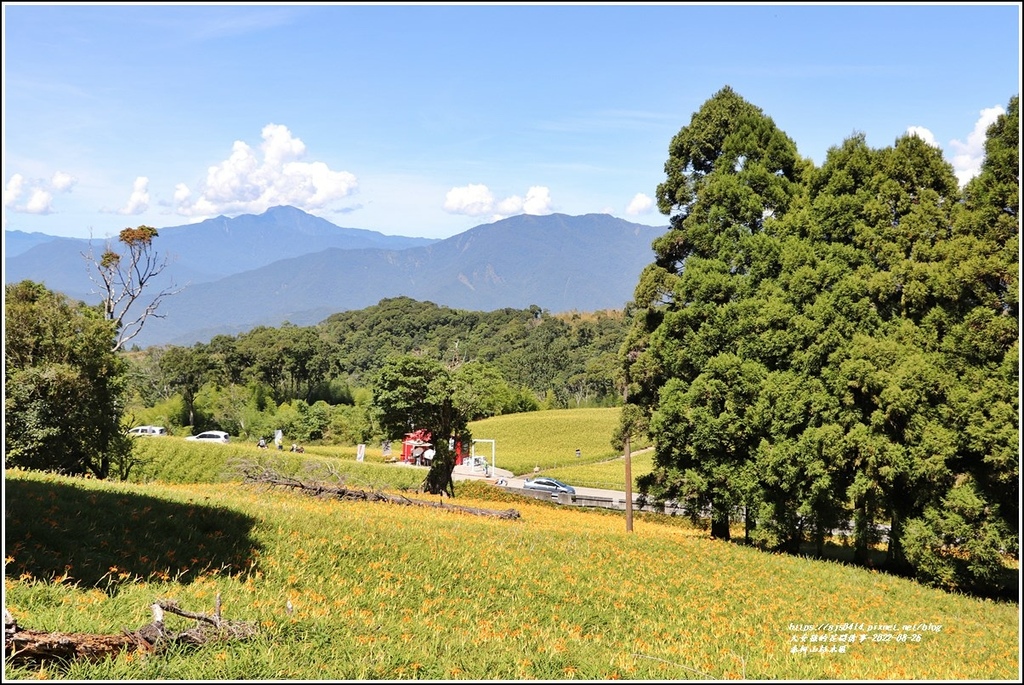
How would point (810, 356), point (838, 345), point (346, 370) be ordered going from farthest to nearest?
1. point (346, 370)
2. point (810, 356)
3. point (838, 345)

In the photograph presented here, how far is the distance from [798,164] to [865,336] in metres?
6.84

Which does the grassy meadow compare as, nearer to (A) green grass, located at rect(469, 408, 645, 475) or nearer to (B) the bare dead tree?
(B) the bare dead tree

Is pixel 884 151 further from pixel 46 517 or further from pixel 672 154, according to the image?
pixel 46 517

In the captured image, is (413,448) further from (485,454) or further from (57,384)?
(57,384)

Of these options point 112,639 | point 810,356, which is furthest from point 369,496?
point 112,639

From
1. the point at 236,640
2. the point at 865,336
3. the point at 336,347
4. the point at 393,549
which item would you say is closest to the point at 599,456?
the point at 865,336

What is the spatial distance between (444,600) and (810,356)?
44.3ft

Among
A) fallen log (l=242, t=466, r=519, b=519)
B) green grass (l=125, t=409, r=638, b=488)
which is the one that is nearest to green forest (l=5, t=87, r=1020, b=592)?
green grass (l=125, t=409, r=638, b=488)

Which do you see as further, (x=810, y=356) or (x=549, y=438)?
(x=549, y=438)

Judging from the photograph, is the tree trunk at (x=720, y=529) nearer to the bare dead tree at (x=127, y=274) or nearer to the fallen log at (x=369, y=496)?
the fallen log at (x=369, y=496)

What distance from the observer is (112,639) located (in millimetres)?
6852

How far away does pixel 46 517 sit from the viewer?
11.0m

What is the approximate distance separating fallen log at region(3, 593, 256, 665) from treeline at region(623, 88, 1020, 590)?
1571 centimetres

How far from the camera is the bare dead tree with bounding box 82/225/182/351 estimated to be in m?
36.3
